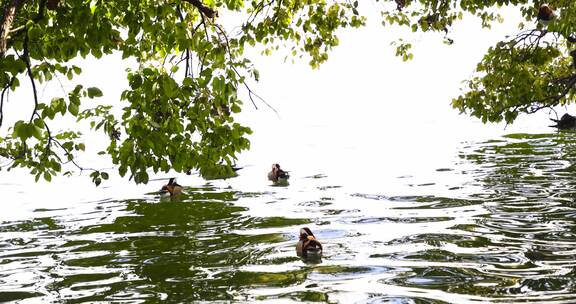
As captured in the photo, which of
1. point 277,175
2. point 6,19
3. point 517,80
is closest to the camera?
point 6,19

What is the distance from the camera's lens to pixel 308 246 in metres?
12.0

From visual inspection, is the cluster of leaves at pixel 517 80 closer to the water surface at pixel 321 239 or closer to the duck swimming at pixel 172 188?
the water surface at pixel 321 239

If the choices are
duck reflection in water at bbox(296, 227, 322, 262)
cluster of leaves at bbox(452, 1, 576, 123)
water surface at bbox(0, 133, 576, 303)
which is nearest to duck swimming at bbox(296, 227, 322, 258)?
duck reflection in water at bbox(296, 227, 322, 262)

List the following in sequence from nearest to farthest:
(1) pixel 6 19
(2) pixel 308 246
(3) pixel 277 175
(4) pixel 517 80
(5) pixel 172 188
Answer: (1) pixel 6 19 → (2) pixel 308 246 → (4) pixel 517 80 → (5) pixel 172 188 → (3) pixel 277 175

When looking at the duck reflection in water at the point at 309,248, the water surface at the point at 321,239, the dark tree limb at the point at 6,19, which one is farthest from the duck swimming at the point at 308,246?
the dark tree limb at the point at 6,19

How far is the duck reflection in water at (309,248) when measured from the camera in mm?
11945

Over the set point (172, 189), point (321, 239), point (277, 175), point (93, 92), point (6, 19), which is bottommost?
point (321, 239)

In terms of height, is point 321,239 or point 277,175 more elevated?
point 277,175

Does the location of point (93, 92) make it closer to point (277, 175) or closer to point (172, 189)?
point (172, 189)

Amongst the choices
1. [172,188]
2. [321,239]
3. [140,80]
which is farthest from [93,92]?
[172,188]

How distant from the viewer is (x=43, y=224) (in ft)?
60.0

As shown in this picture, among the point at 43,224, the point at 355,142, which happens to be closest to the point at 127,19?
the point at 43,224

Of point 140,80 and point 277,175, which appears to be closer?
point 140,80

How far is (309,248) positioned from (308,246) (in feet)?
0.15
